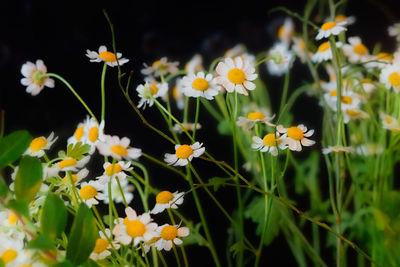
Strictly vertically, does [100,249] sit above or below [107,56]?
below

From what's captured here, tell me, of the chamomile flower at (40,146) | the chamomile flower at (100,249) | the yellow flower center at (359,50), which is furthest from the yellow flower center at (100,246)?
the yellow flower center at (359,50)

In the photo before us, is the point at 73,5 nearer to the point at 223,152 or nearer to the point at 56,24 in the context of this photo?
the point at 56,24

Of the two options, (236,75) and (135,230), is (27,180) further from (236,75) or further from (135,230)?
(236,75)

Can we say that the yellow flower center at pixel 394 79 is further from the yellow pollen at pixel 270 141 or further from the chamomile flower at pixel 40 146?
the chamomile flower at pixel 40 146

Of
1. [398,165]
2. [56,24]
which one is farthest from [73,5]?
[398,165]

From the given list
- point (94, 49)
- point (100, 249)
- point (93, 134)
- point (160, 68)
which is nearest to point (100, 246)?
point (100, 249)

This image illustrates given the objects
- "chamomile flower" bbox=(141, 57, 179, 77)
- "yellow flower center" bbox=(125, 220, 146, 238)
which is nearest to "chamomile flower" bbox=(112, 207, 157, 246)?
"yellow flower center" bbox=(125, 220, 146, 238)

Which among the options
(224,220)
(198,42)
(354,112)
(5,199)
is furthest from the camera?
(198,42)
